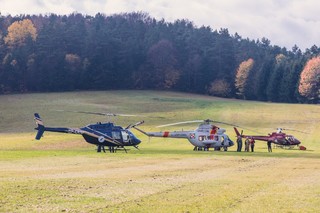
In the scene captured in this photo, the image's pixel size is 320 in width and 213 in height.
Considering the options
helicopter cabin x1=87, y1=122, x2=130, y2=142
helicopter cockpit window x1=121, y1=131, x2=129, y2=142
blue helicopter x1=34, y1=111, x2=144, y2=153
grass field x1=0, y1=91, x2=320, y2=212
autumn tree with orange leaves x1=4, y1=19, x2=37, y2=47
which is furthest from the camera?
autumn tree with orange leaves x1=4, y1=19, x2=37, y2=47

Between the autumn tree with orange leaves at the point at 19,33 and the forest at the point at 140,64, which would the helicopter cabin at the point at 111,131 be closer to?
the forest at the point at 140,64

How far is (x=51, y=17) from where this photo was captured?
16175 centimetres

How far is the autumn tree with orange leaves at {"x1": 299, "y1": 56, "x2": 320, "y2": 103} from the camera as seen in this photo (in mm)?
113562

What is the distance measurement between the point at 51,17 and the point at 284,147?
11885 cm

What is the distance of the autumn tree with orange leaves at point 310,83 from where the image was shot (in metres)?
114

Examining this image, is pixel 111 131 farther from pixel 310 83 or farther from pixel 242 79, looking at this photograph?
pixel 242 79

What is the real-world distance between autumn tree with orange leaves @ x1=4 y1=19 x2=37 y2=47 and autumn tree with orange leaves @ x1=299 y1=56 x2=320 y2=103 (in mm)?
49882

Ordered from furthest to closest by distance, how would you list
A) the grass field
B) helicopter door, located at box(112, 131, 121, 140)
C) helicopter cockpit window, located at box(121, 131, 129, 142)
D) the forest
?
the forest, helicopter cockpit window, located at box(121, 131, 129, 142), helicopter door, located at box(112, 131, 121, 140), the grass field

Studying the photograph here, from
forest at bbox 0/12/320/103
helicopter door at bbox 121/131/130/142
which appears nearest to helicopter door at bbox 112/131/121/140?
helicopter door at bbox 121/131/130/142

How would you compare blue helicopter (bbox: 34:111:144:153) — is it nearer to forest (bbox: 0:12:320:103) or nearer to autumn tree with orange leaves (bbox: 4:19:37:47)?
forest (bbox: 0:12:320:103)

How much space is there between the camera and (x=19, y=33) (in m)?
119

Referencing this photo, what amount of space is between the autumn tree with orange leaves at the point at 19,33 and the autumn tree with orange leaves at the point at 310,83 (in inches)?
1964

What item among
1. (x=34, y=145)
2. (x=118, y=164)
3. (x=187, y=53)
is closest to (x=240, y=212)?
(x=118, y=164)

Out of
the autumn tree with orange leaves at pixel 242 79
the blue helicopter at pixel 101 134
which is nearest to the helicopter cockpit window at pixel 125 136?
the blue helicopter at pixel 101 134
